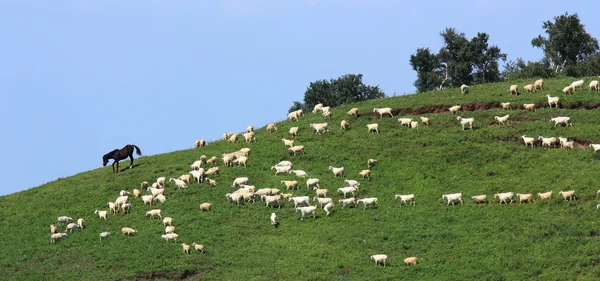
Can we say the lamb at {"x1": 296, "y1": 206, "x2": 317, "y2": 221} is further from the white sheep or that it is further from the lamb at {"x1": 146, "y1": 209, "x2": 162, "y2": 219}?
the white sheep

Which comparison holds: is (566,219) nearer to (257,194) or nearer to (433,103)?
(257,194)

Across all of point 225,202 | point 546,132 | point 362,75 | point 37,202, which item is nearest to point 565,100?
point 546,132

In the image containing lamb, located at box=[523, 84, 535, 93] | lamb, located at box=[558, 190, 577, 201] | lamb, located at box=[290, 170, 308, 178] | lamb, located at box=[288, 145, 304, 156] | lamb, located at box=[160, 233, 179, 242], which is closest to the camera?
lamb, located at box=[558, 190, 577, 201]

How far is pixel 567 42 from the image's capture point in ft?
344

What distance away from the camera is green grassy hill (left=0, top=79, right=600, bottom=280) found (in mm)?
47531

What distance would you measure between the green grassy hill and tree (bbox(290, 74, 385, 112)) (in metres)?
36.6

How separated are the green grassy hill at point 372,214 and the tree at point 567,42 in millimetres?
33447

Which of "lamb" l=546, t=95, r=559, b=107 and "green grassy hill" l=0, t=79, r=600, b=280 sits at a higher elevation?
"lamb" l=546, t=95, r=559, b=107

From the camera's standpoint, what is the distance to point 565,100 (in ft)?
219

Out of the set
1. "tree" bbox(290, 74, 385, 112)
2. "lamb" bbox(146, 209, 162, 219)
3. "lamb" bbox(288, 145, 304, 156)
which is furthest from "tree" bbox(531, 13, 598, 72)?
"lamb" bbox(146, 209, 162, 219)

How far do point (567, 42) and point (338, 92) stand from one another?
Result: 23.7 metres

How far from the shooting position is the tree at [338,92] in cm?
10881

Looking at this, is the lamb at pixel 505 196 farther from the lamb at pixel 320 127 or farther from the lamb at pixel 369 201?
the lamb at pixel 320 127

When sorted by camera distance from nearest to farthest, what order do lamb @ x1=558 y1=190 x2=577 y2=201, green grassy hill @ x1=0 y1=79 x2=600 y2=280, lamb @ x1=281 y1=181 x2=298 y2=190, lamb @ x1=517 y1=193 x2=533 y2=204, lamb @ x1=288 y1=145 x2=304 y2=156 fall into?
green grassy hill @ x1=0 y1=79 x2=600 y2=280, lamb @ x1=558 y1=190 x2=577 y2=201, lamb @ x1=517 y1=193 x2=533 y2=204, lamb @ x1=281 y1=181 x2=298 y2=190, lamb @ x1=288 y1=145 x2=304 y2=156
